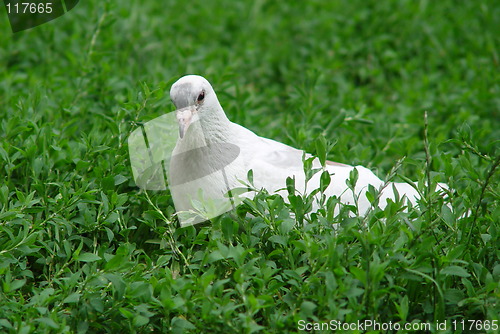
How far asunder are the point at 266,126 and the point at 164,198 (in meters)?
1.59

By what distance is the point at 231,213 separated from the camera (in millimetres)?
3105

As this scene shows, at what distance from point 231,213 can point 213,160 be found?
38 centimetres

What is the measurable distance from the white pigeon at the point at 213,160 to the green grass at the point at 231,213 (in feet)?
0.63

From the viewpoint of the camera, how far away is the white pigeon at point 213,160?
10.6 feet

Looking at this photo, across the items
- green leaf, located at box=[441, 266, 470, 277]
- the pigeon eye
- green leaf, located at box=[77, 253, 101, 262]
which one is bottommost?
green leaf, located at box=[441, 266, 470, 277]

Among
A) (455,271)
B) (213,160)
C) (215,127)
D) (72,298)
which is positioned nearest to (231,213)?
(213,160)

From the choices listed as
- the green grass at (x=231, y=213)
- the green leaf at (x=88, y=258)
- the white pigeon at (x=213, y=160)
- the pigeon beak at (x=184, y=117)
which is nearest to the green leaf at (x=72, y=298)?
the green grass at (x=231, y=213)

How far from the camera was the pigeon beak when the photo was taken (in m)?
3.12

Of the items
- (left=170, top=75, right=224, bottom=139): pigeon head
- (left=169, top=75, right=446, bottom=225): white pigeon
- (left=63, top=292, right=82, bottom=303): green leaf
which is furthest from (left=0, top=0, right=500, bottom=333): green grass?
(left=170, top=75, right=224, bottom=139): pigeon head

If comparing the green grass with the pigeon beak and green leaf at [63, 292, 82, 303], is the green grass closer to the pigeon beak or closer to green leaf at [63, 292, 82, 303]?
green leaf at [63, 292, 82, 303]

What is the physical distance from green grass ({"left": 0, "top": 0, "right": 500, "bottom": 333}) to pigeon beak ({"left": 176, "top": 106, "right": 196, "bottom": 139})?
42cm

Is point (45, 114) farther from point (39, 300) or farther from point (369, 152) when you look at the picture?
point (369, 152)

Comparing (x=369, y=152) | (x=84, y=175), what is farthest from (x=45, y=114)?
(x=369, y=152)

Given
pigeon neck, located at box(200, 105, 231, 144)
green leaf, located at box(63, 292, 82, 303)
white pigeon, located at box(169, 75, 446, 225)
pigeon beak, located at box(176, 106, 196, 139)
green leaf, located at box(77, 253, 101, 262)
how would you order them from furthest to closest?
pigeon neck, located at box(200, 105, 231, 144)
white pigeon, located at box(169, 75, 446, 225)
pigeon beak, located at box(176, 106, 196, 139)
green leaf, located at box(77, 253, 101, 262)
green leaf, located at box(63, 292, 82, 303)
